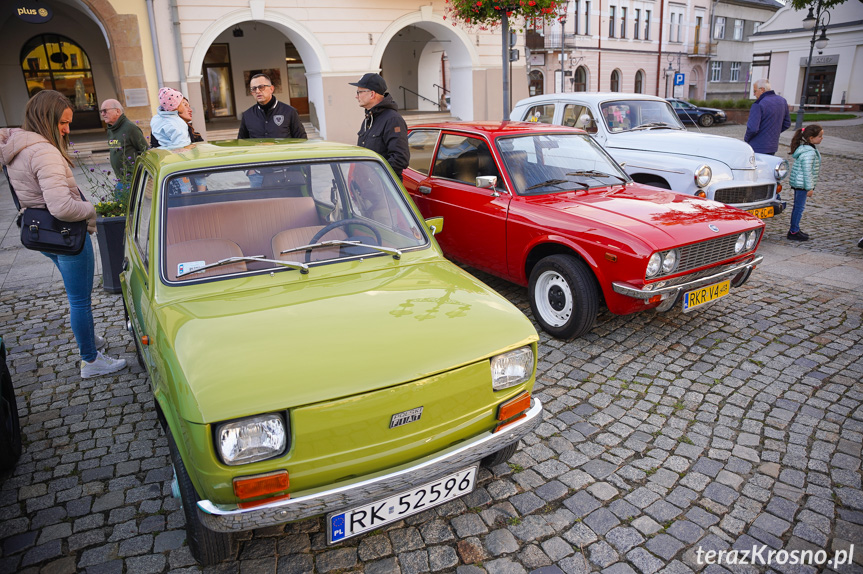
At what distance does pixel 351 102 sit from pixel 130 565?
16.4 meters

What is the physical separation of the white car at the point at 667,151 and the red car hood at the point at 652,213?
6.25ft

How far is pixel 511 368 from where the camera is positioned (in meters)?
2.58

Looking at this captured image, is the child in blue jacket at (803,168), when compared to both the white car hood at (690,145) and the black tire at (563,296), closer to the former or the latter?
the white car hood at (690,145)

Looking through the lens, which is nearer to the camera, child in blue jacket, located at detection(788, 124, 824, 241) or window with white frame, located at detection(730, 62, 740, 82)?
child in blue jacket, located at detection(788, 124, 824, 241)

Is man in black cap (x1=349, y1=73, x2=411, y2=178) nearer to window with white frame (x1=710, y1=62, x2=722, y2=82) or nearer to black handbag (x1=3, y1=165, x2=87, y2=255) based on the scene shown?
black handbag (x1=3, y1=165, x2=87, y2=255)

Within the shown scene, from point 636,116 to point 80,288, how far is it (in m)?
7.35

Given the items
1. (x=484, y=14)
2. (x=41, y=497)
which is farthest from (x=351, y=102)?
(x=41, y=497)

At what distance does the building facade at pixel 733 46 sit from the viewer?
160 feet

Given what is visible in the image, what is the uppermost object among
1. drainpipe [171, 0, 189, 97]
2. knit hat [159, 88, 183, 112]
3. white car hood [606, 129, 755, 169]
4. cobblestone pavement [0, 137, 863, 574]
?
drainpipe [171, 0, 189, 97]

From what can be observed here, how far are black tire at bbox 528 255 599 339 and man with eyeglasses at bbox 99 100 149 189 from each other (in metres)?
4.99

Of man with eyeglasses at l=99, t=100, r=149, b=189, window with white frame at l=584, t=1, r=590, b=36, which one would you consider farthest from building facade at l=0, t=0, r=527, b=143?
window with white frame at l=584, t=1, r=590, b=36

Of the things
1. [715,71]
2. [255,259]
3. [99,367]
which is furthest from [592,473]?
[715,71]

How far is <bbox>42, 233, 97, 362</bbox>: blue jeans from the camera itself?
4.04 meters

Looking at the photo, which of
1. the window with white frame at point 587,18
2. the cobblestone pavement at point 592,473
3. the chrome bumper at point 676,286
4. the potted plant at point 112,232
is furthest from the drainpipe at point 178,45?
the window with white frame at point 587,18
